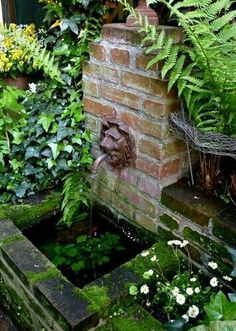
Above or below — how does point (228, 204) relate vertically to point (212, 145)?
below

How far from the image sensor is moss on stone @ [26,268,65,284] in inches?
66.7

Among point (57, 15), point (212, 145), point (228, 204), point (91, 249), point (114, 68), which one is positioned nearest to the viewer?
point (212, 145)

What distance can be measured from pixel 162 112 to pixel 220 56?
0.36 metres

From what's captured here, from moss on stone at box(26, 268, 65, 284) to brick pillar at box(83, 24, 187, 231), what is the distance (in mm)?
584

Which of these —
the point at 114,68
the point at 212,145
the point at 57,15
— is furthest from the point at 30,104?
the point at 212,145

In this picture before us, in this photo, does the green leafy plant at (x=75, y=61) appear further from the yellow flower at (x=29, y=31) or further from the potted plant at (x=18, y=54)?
the yellow flower at (x=29, y=31)

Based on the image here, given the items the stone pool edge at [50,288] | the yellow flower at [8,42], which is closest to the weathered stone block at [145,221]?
the stone pool edge at [50,288]

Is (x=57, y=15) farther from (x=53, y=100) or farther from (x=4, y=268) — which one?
(x=4, y=268)

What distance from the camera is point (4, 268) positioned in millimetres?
2004

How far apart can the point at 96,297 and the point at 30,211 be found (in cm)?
80

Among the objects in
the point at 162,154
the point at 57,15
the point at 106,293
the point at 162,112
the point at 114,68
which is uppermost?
the point at 57,15

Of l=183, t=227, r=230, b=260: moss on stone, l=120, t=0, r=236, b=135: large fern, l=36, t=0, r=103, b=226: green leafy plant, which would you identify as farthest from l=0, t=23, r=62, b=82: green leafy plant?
l=183, t=227, r=230, b=260: moss on stone

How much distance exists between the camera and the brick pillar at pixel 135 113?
71.1 inches

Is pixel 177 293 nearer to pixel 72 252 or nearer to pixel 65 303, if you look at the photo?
pixel 65 303
